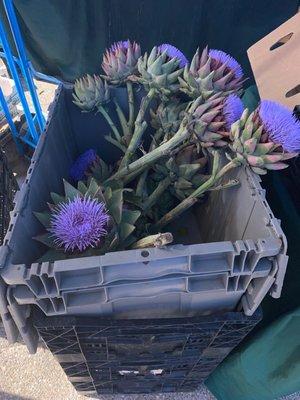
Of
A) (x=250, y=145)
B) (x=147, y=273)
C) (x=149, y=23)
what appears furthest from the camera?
(x=149, y=23)

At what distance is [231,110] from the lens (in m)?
0.75

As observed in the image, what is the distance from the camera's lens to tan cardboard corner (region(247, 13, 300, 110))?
78 cm

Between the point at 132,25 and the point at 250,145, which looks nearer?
the point at 250,145

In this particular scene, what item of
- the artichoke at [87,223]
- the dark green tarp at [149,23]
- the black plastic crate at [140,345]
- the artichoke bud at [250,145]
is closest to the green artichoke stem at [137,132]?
the artichoke at [87,223]

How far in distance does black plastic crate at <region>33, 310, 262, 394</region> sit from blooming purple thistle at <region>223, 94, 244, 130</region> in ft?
1.18

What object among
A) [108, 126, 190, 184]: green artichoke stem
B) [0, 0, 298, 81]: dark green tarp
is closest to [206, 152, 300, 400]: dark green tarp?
[108, 126, 190, 184]: green artichoke stem

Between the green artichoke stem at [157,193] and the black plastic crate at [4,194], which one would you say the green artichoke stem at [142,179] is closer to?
the green artichoke stem at [157,193]

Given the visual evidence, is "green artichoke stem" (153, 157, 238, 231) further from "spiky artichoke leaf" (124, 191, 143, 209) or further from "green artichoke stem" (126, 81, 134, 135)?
"green artichoke stem" (126, 81, 134, 135)

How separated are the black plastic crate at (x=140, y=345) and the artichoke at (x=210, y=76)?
1.44 ft

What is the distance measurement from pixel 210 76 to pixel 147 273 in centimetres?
42

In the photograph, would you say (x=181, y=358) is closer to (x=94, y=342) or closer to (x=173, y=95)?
(x=94, y=342)

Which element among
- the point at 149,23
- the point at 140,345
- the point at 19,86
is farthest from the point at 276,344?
the point at 149,23

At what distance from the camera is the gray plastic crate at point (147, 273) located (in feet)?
1.90

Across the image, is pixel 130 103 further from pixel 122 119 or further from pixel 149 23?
pixel 149 23
